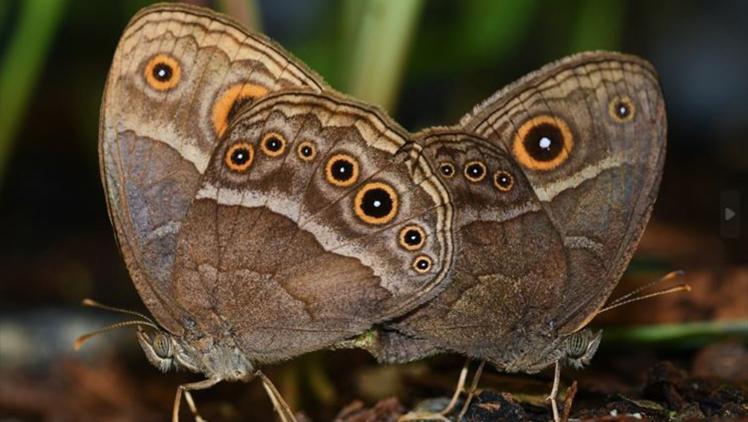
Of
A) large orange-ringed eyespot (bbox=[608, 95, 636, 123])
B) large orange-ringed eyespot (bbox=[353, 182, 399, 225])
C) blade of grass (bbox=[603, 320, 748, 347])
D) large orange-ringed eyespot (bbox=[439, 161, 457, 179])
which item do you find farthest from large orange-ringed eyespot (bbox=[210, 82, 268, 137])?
blade of grass (bbox=[603, 320, 748, 347])

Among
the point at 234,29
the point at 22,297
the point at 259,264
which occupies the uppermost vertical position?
the point at 234,29

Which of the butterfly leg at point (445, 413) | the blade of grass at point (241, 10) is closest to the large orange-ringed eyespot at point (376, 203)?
the butterfly leg at point (445, 413)

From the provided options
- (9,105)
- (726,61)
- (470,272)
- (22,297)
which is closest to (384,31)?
(470,272)

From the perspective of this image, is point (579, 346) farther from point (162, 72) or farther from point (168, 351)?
point (162, 72)

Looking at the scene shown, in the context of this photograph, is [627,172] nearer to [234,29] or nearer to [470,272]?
[470,272]

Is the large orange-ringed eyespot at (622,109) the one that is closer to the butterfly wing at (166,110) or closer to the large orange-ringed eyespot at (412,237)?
the large orange-ringed eyespot at (412,237)

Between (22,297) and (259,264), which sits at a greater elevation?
(259,264)

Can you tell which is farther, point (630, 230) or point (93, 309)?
point (93, 309)

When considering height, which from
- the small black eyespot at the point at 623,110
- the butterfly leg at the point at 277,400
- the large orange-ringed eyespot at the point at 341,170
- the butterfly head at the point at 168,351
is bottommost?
the butterfly leg at the point at 277,400
